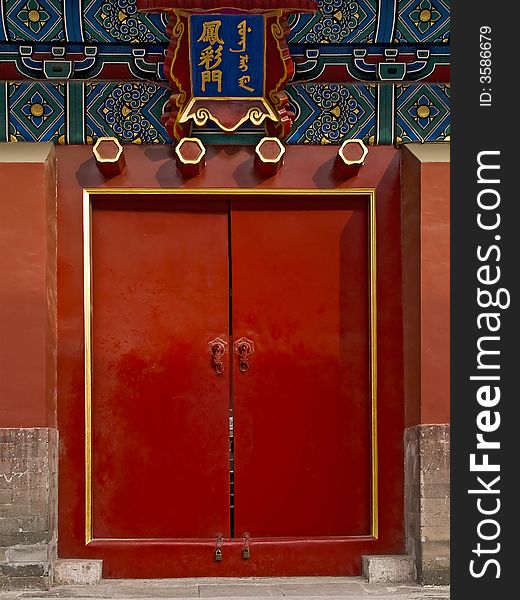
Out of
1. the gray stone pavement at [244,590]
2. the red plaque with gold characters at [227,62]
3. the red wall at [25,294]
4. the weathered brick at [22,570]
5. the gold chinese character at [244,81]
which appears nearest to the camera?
the gray stone pavement at [244,590]

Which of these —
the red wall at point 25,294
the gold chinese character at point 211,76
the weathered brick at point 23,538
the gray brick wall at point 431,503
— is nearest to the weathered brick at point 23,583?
the weathered brick at point 23,538

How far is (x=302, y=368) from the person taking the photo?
6.98 m

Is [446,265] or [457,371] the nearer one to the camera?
[457,371]

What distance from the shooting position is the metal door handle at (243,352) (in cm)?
694

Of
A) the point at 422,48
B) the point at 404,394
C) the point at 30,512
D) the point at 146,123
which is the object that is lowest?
the point at 30,512

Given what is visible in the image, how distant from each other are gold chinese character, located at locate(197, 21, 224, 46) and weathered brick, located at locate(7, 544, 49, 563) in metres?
3.07

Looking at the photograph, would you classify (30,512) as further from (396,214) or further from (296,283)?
(396,214)

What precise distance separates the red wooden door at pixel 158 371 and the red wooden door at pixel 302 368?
0.49ft

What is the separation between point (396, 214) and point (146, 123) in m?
1.63

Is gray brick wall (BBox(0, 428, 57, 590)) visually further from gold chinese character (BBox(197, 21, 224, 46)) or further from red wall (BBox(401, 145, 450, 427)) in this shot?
gold chinese character (BBox(197, 21, 224, 46))

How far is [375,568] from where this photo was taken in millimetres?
6672

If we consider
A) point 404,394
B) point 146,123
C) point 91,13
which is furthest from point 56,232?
point 404,394

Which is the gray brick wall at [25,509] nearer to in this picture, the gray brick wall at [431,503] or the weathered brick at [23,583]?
the weathered brick at [23,583]

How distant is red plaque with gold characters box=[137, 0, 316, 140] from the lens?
6629mm
